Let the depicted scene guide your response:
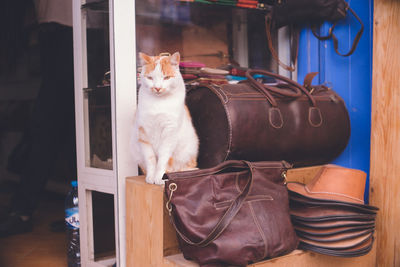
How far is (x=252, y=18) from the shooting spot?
6.50 feet

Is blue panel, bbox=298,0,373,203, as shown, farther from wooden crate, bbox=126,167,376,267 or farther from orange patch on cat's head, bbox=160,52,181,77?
orange patch on cat's head, bbox=160,52,181,77

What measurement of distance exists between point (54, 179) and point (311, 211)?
2.50m

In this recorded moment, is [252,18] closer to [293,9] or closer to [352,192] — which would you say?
[293,9]

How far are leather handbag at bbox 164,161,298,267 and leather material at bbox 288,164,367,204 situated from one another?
0.69 ft

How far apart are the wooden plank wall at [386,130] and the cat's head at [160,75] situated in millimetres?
735

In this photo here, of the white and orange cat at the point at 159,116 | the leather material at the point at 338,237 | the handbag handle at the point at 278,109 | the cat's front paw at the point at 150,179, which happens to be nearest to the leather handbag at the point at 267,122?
the handbag handle at the point at 278,109

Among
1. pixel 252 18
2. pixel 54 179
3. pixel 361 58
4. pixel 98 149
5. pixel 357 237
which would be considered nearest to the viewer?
pixel 357 237

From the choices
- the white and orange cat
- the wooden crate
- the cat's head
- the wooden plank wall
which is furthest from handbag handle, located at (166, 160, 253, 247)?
the wooden plank wall

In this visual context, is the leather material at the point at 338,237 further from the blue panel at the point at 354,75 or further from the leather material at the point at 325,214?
the blue panel at the point at 354,75

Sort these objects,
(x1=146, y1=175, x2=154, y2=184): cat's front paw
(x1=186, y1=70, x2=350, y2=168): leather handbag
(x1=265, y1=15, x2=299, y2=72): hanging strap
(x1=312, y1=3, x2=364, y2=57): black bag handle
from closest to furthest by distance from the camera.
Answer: (x1=146, y1=175, x2=154, y2=184): cat's front paw → (x1=186, y1=70, x2=350, y2=168): leather handbag → (x1=312, y1=3, x2=364, y2=57): black bag handle → (x1=265, y1=15, x2=299, y2=72): hanging strap

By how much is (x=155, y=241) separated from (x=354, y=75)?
1158 mm

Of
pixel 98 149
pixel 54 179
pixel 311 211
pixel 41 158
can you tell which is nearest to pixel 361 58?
pixel 311 211

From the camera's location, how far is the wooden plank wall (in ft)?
4.34

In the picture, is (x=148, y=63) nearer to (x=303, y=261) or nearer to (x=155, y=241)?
(x=155, y=241)
